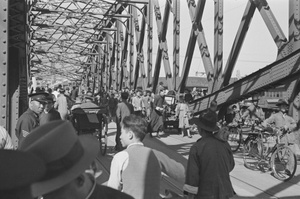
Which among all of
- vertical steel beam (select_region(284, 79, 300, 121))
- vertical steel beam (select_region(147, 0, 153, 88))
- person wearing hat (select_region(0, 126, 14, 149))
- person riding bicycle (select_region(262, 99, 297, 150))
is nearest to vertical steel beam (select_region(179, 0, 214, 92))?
vertical steel beam (select_region(284, 79, 300, 121))

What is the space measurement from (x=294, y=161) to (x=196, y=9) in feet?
27.1

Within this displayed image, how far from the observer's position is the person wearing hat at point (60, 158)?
4.55 ft

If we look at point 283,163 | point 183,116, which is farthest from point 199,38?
point 283,163

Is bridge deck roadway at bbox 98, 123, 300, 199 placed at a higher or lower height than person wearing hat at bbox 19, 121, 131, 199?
lower

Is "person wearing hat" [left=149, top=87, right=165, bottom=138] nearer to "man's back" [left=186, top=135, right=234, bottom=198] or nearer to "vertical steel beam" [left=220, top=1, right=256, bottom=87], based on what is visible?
"vertical steel beam" [left=220, top=1, right=256, bottom=87]

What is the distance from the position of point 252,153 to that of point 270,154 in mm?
433

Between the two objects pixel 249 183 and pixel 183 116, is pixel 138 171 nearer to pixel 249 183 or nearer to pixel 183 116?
pixel 249 183

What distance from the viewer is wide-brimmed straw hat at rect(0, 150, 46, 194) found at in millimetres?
1241

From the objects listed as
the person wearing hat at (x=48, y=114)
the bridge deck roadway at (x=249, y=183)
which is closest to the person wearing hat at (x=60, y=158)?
the bridge deck roadway at (x=249, y=183)

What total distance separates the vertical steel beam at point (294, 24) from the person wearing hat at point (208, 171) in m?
6.33

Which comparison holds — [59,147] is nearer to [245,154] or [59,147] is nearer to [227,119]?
[245,154]

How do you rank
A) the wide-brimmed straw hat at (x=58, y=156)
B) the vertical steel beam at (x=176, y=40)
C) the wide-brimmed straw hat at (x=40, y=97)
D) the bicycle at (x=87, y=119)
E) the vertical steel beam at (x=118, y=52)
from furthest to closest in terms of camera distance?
the vertical steel beam at (x=118, y=52)
the vertical steel beam at (x=176, y=40)
the bicycle at (x=87, y=119)
the wide-brimmed straw hat at (x=40, y=97)
the wide-brimmed straw hat at (x=58, y=156)

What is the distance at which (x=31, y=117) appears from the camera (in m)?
5.54

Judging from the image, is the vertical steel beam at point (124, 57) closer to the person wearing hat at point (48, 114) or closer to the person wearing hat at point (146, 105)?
the person wearing hat at point (146, 105)
